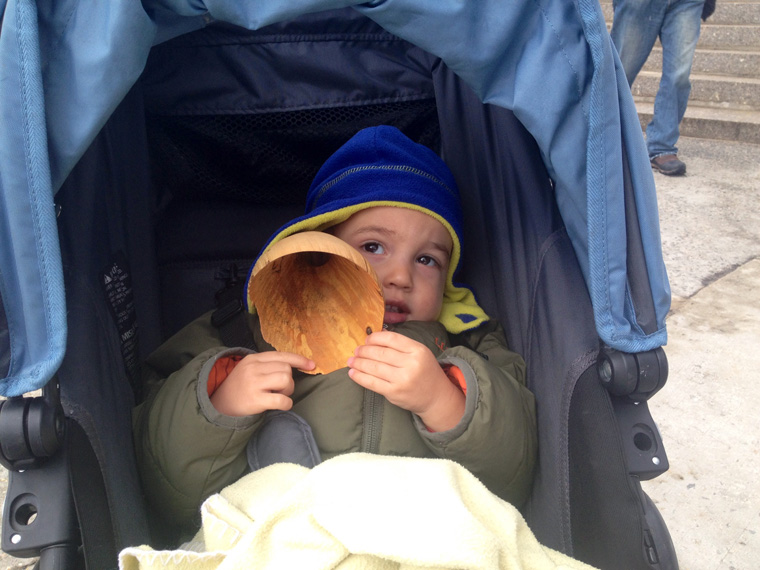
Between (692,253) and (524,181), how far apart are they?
187cm

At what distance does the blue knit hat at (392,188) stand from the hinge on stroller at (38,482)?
0.54m

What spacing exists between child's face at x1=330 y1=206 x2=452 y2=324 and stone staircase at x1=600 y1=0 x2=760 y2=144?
349 centimetres

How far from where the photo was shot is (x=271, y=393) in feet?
3.26

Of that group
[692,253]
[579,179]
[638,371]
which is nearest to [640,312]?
[638,371]

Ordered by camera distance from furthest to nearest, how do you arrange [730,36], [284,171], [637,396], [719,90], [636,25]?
[730,36] → [719,90] → [636,25] → [284,171] → [637,396]

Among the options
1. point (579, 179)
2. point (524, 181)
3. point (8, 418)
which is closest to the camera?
point (8, 418)

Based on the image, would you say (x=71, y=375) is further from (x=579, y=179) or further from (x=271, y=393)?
(x=579, y=179)

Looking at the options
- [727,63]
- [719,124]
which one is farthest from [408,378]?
[727,63]

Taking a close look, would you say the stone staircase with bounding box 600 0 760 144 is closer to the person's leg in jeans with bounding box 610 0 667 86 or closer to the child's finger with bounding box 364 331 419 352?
the person's leg in jeans with bounding box 610 0 667 86

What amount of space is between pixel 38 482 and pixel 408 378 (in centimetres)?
50

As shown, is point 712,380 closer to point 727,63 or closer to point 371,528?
point 371,528

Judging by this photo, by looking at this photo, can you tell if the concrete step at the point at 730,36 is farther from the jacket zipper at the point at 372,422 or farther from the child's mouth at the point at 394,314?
the jacket zipper at the point at 372,422

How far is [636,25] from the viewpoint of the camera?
10.7ft

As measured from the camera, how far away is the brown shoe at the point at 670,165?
139 inches
